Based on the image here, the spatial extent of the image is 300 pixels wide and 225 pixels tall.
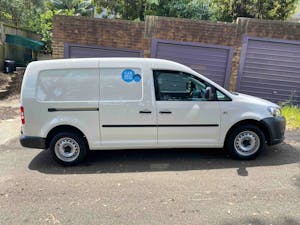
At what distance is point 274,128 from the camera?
538 cm

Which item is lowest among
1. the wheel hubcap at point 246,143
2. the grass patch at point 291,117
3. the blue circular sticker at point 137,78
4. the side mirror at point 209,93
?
the grass patch at point 291,117

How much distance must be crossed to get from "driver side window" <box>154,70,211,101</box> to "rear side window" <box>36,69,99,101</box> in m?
1.12

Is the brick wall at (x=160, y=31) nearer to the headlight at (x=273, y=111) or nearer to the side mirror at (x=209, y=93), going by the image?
the headlight at (x=273, y=111)

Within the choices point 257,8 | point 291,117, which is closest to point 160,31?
point 291,117

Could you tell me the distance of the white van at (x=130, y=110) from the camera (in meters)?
5.15

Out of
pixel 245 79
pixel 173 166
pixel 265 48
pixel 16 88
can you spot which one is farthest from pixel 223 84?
pixel 16 88

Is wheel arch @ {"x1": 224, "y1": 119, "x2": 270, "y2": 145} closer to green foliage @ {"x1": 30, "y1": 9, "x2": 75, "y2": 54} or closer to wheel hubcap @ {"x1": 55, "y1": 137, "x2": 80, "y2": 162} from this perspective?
wheel hubcap @ {"x1": 55, "y1": 137, "x2": 80, "y2": 162}

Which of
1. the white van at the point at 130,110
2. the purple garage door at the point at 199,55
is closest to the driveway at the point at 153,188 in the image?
the white van at the point at 130,110

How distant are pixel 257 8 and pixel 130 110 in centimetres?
1233

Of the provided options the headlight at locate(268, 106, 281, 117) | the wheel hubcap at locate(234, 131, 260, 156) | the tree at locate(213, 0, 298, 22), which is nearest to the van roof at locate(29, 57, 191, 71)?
the wheel hubcap at locate(234, 131, 260, 156)

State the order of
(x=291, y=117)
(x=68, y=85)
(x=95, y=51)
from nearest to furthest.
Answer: (x=68, y=85), (x=291, y=117), (x=95, y=51)

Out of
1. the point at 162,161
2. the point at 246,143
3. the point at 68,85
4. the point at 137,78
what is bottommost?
the point at 162,161

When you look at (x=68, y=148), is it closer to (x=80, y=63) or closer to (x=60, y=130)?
(x=60, y=130)

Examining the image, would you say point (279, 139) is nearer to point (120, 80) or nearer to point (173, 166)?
A: point (173, 166)
